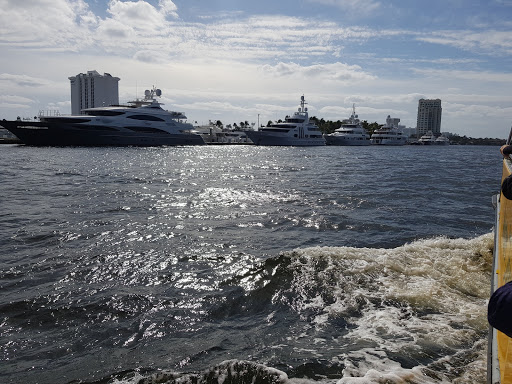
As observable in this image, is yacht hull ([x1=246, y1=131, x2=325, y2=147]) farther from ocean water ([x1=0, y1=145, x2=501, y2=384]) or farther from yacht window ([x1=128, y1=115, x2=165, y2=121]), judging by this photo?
ocean water ([x1=0, y1=145, x2=501, y2=384])

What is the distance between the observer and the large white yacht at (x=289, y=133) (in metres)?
75.5

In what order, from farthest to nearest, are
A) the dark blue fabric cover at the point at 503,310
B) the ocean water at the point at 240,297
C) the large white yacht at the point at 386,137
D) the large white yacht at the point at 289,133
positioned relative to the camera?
the large white yacht at the point at 386,137 < the large white yacht at the point at 289,133 < the ocean water at the point at 240,297 < the dark blue fabric cover at the point at 503,310

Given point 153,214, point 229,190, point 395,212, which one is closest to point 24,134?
point 229,190

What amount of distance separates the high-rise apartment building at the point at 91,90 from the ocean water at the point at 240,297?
119974 mm

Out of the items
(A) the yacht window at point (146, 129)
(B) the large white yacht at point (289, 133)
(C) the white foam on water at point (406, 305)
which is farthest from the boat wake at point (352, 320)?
(B) the large white yacht at point (289, 133)

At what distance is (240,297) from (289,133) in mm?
71148

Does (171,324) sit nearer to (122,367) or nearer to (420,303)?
(122,367)

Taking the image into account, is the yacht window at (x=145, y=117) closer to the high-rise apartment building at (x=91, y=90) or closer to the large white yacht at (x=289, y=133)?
the large white yacht at (x=289, y=133)

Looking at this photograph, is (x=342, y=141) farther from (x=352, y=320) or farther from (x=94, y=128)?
(x=352, y=320)

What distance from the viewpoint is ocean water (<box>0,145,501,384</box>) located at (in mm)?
3867

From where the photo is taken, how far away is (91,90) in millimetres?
129875

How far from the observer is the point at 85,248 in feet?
25.5

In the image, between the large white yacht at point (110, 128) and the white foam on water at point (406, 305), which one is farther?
the large white yacht at point (110, 128)

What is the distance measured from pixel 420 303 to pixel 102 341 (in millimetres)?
3863
